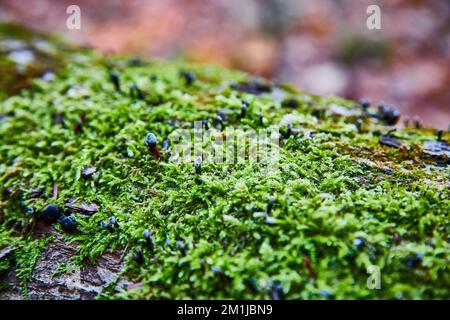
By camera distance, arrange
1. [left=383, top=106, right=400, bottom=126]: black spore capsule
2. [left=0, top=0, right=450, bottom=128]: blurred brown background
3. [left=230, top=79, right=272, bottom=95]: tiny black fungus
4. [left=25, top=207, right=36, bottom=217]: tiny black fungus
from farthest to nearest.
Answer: [left=0, top=0, right=450, bottom=128]: blurred brown background
[left=230, top=79, right=272, bottom=95]: tiny black fungus
[left=383, top=106, right=400, bottom=126]: black spore capsule
[left=25, top=207, right=36, bottom=217]: tiny black fungus

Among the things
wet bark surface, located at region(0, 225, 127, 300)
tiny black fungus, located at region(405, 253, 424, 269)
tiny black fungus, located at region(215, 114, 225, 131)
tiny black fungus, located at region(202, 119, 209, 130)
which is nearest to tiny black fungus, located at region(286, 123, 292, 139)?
tiny black fungus, located at region(215, 114, 225, 131)

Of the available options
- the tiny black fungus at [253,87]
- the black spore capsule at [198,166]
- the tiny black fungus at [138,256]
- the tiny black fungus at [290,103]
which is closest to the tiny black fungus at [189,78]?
the tiny black fungus at [253,87]

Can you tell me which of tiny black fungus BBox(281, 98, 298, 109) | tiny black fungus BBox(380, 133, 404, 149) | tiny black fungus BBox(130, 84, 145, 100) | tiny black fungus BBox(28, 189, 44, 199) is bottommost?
tiny black fungus BBox(28, 189, 44, 199)

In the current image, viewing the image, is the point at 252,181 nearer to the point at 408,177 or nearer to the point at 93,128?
the point at 408,177

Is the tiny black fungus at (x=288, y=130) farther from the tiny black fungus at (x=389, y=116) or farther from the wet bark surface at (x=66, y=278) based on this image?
the wet bark surface at (x=66, y=278)

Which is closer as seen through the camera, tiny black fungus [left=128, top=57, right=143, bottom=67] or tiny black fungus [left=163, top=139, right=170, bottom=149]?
tiny black fungus [left=163, top=139, right=170, bottom=149]

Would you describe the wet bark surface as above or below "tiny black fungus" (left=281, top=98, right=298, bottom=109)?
below

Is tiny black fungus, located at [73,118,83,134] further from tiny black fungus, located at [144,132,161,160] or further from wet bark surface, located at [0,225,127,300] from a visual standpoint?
wet bark surface, located at [0,225,127,300]
